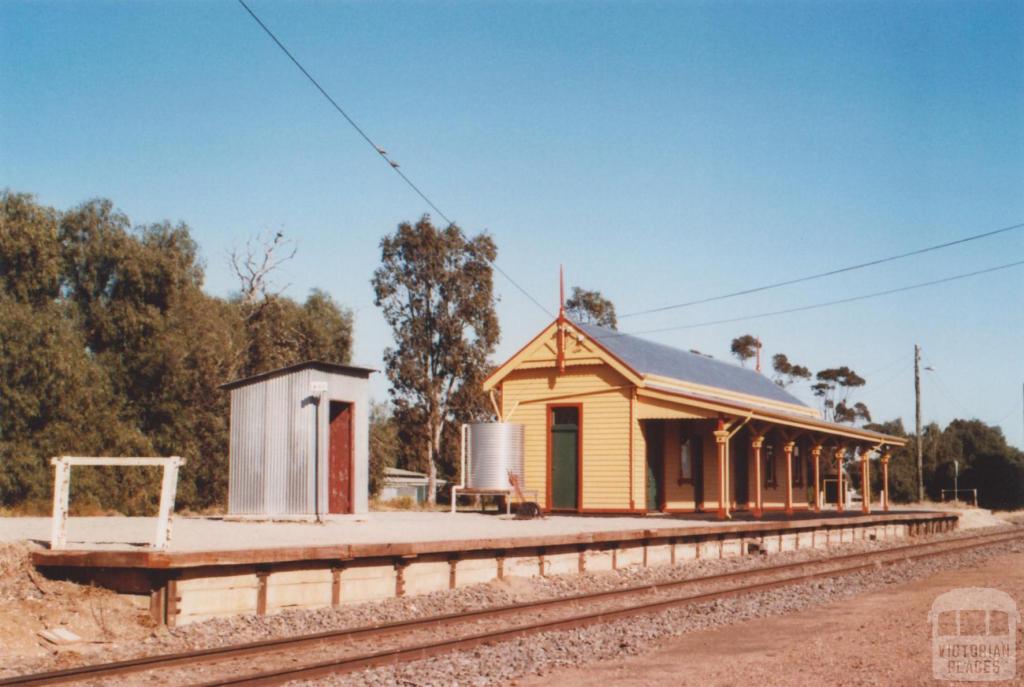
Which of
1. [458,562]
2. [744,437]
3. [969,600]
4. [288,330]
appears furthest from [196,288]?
[969,600]

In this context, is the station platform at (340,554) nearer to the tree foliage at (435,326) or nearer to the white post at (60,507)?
the white post at (60,507)

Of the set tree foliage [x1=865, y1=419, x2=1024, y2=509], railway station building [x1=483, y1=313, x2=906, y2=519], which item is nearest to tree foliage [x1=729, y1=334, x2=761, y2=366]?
tree foliage [x1=865, y1=419, x2=1024, y2=509]

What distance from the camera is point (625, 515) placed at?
23688 mm

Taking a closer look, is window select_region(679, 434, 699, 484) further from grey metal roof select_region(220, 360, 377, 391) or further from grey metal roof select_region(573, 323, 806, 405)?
grey metal roof select_region(220, 360, 377, 391)

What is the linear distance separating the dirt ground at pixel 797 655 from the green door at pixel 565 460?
40.1ft

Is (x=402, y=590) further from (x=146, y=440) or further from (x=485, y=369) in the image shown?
(x=485, y=369)

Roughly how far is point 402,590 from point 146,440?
25320mm

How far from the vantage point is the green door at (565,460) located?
24906 millimetres

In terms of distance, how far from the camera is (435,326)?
142 ft

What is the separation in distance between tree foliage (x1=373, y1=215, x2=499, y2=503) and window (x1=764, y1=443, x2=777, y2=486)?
49.3ft

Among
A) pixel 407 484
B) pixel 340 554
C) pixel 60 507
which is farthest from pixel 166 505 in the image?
pixel 407 484

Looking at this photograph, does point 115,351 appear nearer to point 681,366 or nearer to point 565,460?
point 565,460

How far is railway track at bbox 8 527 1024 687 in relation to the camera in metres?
7.73

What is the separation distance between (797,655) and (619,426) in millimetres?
15294
